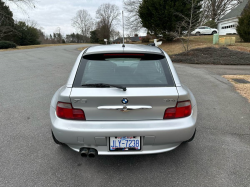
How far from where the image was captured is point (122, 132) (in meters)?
2.02

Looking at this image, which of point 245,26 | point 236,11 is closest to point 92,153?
point 245,26

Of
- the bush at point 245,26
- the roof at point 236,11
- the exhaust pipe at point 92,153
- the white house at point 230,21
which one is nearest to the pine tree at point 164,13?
the bush at point 245,26

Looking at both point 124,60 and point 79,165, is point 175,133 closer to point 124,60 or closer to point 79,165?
point 124,60

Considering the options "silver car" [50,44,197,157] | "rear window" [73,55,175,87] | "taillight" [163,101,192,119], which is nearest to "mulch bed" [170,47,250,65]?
"rear window" [73,55,175,87]

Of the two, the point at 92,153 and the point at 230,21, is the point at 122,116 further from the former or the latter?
the point at 230,21

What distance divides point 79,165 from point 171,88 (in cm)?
159

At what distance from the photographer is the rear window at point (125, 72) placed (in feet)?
7.32

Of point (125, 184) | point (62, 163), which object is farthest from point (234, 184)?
point (62, 163)

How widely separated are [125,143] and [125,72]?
0.91 meters

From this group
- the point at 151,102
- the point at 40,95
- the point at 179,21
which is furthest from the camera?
the point at 179,21

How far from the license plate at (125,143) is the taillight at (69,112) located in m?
0.45

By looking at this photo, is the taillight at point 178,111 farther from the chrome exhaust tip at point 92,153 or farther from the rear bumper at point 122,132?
the chrome exhaust tip at point 92,153

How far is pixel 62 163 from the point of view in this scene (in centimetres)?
247

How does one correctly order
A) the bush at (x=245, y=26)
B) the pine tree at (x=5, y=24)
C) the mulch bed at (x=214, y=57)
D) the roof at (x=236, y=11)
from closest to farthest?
the mulch bed at (x=214, y=57) → the bush at (x=245, y=26) → the pine tree at (x=5, y=24) → the roof at (x=236, y=11)
